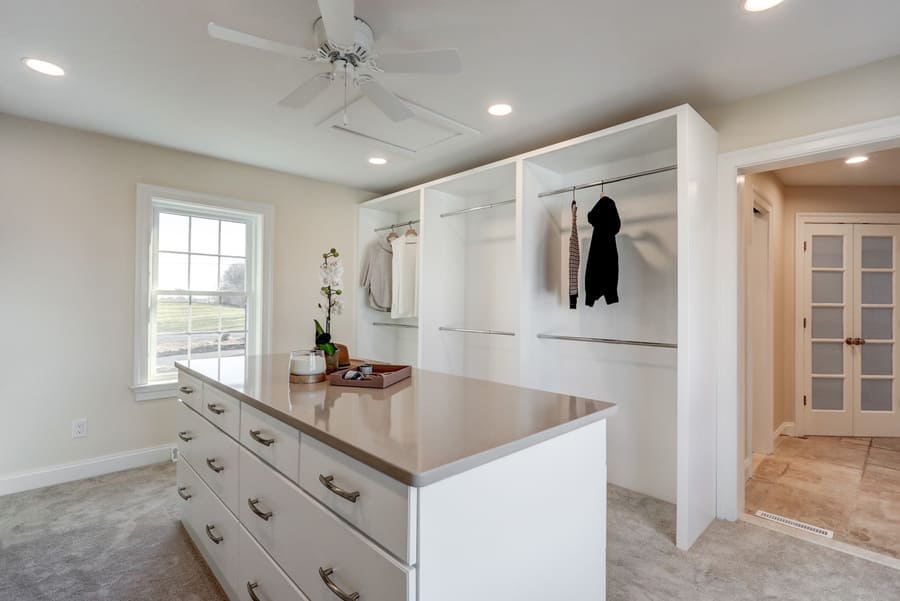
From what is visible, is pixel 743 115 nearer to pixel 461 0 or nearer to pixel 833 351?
pixel 461 0

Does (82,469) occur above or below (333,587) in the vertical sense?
below

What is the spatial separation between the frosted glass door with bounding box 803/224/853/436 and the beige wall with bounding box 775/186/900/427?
132 mm

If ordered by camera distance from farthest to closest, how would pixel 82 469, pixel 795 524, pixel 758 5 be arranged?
pixel 82 469, pixel 795 524, pixel 758 5

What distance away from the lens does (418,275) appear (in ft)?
12.9

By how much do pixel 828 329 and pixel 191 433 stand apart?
539 centimetres

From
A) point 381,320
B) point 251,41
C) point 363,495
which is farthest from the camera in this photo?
point 381,320

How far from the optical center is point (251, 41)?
162 centimetres

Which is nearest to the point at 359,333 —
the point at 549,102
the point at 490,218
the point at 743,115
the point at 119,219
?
the point at 490,218

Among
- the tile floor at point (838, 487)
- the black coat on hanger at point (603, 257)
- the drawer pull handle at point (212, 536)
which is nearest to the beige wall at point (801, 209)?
the tile floor at point (838, 487)

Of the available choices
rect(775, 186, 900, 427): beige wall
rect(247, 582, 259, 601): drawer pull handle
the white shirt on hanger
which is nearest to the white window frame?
the white shirt on hanger

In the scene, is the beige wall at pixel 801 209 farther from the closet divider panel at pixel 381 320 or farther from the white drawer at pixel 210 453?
the white drawer at pixel 210 453

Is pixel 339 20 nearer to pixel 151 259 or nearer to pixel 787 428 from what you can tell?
pixel 151 259

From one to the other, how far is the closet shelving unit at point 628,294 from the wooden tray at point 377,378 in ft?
4.15

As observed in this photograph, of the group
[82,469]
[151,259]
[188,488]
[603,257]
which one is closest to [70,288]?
[151,259]
